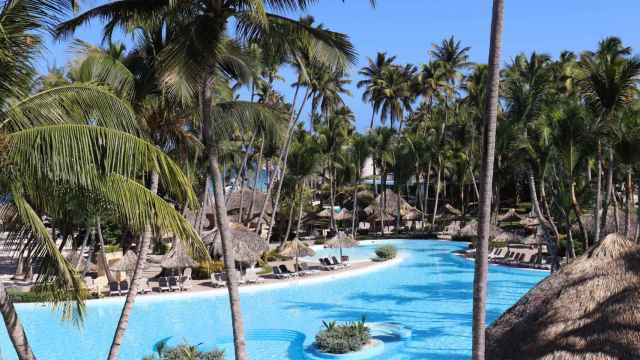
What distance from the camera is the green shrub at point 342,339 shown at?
13.9 meters

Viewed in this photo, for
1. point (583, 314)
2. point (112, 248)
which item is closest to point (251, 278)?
point (112, 248)

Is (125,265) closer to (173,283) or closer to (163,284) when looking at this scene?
(163,284)

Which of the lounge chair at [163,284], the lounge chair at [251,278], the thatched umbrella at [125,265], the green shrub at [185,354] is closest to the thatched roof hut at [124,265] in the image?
the thatched umbrella at [125,265]

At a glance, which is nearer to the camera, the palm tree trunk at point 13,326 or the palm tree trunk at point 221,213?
the palm tree trunk at point 13,326

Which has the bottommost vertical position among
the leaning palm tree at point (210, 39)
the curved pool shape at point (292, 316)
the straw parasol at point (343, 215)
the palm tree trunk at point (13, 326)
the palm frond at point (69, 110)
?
the curved pool shape at point (292, 316)

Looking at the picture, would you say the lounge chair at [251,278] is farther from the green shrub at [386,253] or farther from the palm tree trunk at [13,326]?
the palm tree trunk at [13,326]

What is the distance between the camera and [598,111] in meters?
16.9

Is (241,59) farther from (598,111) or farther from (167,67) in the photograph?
(598,111)

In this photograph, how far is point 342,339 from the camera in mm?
14070

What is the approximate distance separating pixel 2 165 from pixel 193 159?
1876 centimetres

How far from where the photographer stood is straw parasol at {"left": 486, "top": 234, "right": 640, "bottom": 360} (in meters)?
8.29

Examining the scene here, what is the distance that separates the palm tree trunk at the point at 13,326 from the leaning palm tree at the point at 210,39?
1988mm

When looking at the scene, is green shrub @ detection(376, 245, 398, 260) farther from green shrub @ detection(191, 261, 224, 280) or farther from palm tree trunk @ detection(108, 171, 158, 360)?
palm tree trunk @ detection(108, 171, 158, 360)

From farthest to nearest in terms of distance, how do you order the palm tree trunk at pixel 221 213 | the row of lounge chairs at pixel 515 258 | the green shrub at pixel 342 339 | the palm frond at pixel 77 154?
the row of lounge chairs at pixel 515 258
the green shrub at pixel 342 339
the palm tree trunk at pixel 221 213
the palm frond at pixel 77 154
